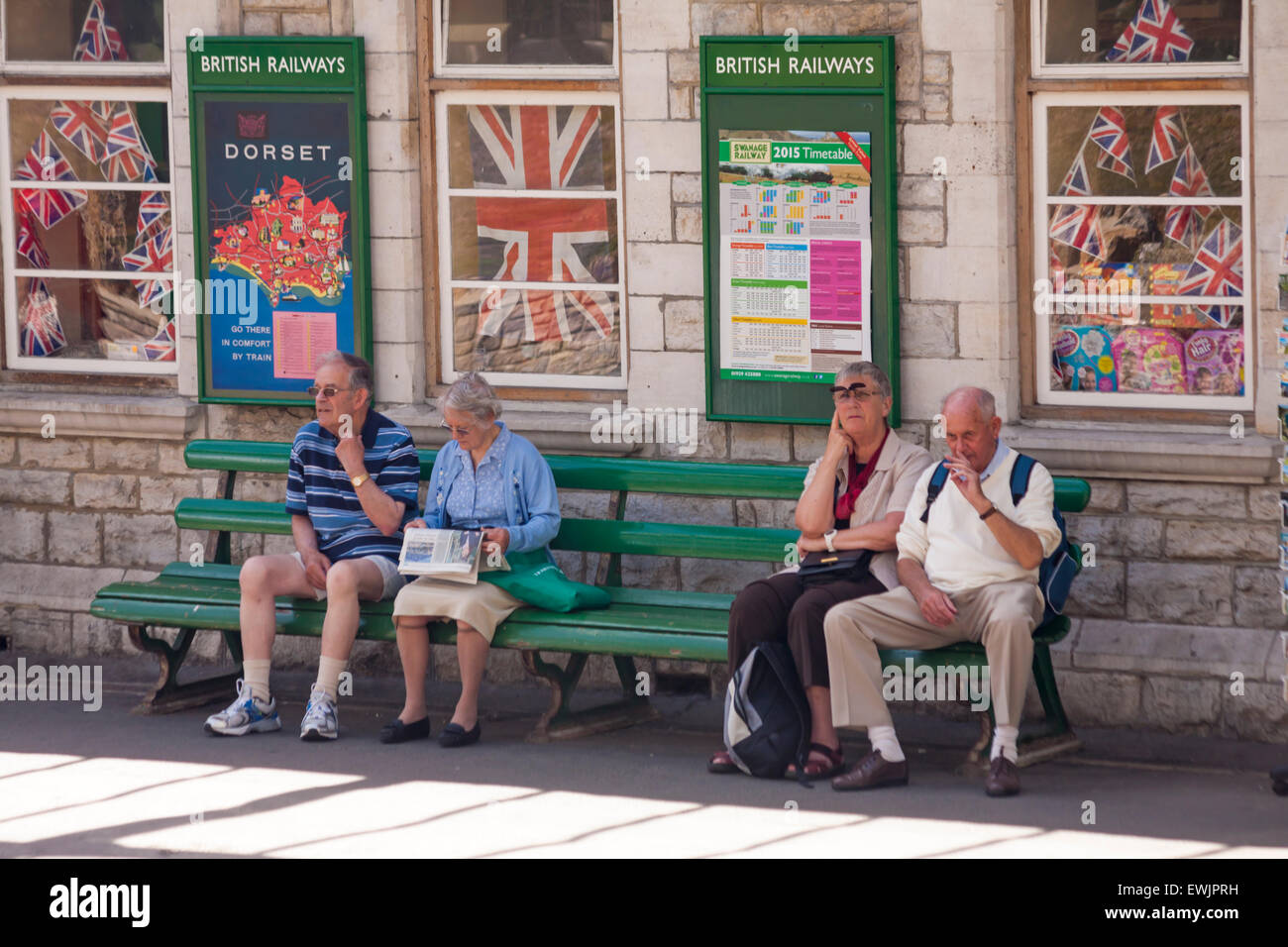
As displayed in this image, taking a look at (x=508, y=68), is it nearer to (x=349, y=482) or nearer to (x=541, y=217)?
(x=541, y=217)

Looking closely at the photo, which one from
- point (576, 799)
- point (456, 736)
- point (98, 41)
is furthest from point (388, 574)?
point (98, 41)

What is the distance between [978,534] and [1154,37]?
2.30 meters

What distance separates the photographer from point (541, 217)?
917cm

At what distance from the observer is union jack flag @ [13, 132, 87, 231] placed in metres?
9.86

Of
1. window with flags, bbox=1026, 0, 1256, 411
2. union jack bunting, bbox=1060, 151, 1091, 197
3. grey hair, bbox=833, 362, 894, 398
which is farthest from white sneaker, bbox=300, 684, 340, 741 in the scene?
union jack bunting, bbox=1060, 151, 1091, 197

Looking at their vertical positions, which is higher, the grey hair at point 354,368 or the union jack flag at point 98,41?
the union jack flag at point 98,41

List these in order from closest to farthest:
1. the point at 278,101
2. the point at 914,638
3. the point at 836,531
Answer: the point at 914,638 < the point at 836,531 < the point at 278,101

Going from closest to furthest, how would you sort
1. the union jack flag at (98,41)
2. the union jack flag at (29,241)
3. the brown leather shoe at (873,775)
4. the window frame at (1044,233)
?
the brown leather shoe at (873,775) → the window frame at (1044,233) → the union jack flag at (98,41) → the union jack flag at (29,241)

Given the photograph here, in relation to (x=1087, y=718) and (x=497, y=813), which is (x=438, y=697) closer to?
(x=497, y=813)

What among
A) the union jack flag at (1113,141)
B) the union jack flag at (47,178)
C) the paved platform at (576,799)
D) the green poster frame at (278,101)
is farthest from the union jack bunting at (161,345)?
the union jack flag at (1113,141)

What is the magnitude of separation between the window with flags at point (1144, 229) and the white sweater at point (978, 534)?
46.2 inches

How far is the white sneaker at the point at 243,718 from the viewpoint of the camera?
8.09m

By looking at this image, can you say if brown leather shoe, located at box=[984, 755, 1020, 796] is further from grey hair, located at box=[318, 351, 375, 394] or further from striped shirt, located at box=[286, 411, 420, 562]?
grey hair, located at box=[318, 351, 375, 394]

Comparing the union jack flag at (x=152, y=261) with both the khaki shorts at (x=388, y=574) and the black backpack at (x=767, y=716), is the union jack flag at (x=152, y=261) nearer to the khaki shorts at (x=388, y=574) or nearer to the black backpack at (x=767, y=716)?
the khaki shorts at (x=388, y=574)
